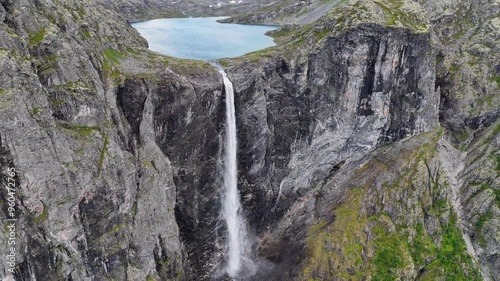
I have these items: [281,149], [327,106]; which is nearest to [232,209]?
[281,149]

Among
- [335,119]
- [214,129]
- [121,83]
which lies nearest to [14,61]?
[121,83]

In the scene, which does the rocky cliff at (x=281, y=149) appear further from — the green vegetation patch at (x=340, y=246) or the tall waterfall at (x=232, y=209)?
→ the tall waterfall at (x=232, y=209)

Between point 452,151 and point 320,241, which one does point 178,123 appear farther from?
point 452,151

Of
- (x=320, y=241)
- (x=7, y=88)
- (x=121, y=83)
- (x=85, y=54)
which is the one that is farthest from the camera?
(x=320, y=241)

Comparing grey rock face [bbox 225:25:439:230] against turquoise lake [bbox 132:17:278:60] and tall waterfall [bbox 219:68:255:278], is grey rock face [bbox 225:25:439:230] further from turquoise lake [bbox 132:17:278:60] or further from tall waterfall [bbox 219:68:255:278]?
turquoise lake [bbox 132:17:278:60]

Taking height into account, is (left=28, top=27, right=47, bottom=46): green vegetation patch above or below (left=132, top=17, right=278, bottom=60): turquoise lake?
above

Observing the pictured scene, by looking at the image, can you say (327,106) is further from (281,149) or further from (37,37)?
(37,37)

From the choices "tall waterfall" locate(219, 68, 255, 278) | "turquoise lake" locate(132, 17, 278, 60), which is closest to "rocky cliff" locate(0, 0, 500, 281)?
"tall waterfall" locate(219, 68, 255, 278)
